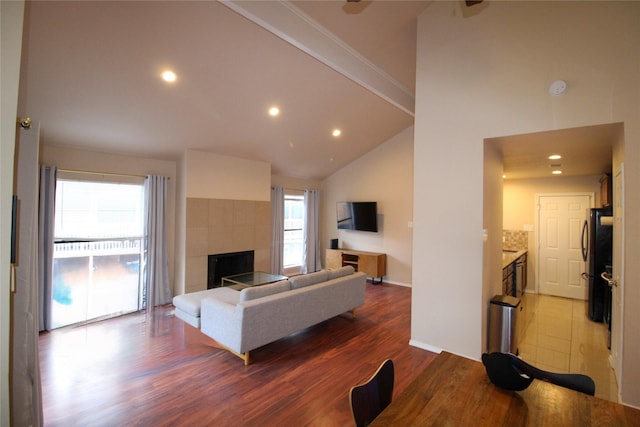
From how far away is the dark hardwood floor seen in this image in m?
2.26

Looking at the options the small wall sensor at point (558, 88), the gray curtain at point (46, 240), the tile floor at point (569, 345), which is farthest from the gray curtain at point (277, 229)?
the small wall sensor at point (558, 88)

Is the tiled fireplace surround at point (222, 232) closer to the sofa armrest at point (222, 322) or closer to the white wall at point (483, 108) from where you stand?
the sofa armrest at point (222, 322)

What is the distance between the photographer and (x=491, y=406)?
50.2 inches

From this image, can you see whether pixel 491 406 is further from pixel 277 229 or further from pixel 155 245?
pixel 277 229

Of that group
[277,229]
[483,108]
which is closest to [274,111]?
[483,108]

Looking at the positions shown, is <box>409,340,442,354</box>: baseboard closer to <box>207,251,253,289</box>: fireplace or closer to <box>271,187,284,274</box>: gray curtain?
<box>207,251,253,289</box>: fireplace

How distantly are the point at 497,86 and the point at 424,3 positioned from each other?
50.0 inches

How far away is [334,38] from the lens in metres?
3.35

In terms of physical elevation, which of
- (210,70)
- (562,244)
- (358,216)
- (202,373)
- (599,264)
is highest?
(210,70)

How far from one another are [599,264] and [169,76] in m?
5.71

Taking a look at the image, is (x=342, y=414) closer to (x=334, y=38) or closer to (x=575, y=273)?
(x=334, y=38)

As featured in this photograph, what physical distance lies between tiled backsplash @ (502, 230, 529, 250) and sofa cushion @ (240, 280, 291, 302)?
460cm

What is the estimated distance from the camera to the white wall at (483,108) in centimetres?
234

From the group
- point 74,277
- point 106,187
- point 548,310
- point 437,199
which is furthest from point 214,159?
point 548,310
